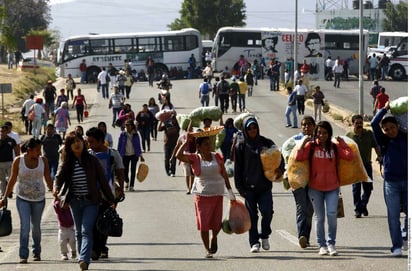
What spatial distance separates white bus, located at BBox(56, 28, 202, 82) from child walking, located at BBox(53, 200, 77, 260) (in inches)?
2193

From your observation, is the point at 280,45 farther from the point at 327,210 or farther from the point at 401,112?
the point at 401,112

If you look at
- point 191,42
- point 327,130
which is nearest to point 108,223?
point 327,130

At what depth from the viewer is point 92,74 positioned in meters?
69.5

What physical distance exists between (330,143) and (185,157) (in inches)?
66.2

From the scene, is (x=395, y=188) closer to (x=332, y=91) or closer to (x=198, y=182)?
(x=198, y=182)

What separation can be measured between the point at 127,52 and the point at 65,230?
2259 inches

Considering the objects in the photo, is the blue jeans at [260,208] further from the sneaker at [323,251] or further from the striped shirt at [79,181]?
the striped shirt at [79,181]

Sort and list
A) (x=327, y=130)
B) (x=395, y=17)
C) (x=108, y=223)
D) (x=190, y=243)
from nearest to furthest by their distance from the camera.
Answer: (x=108, y=223) → (x=327, y=130) → (x=190, y=243) → (x=395, y=17)

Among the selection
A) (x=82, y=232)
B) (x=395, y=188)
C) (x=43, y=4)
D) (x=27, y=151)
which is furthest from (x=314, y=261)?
(x=43, y=4)

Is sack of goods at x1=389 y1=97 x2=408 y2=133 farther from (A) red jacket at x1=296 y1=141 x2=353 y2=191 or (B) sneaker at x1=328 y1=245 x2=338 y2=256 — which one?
(B) sneaker at x1=328 y1=245 x2=338 y2=256

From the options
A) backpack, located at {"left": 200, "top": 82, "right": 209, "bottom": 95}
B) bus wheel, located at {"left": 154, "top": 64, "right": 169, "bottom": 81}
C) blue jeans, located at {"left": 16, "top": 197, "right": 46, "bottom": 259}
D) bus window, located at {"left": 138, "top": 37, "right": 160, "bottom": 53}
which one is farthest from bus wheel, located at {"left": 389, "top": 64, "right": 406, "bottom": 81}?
blue jeans, located at {"left": 16, "top": 197, "right": 46, "bottom": 259}

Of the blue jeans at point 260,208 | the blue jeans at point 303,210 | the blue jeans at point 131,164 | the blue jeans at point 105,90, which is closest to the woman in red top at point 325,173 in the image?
the blue jeans at point 303,210

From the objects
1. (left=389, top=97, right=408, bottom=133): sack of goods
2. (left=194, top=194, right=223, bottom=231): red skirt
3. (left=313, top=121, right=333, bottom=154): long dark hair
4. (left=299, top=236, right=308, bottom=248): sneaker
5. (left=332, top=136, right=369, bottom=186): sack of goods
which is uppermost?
(left=389, top=97, right=408, bottom=133): sack of goods

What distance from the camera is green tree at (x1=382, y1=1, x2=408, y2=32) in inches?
4911
